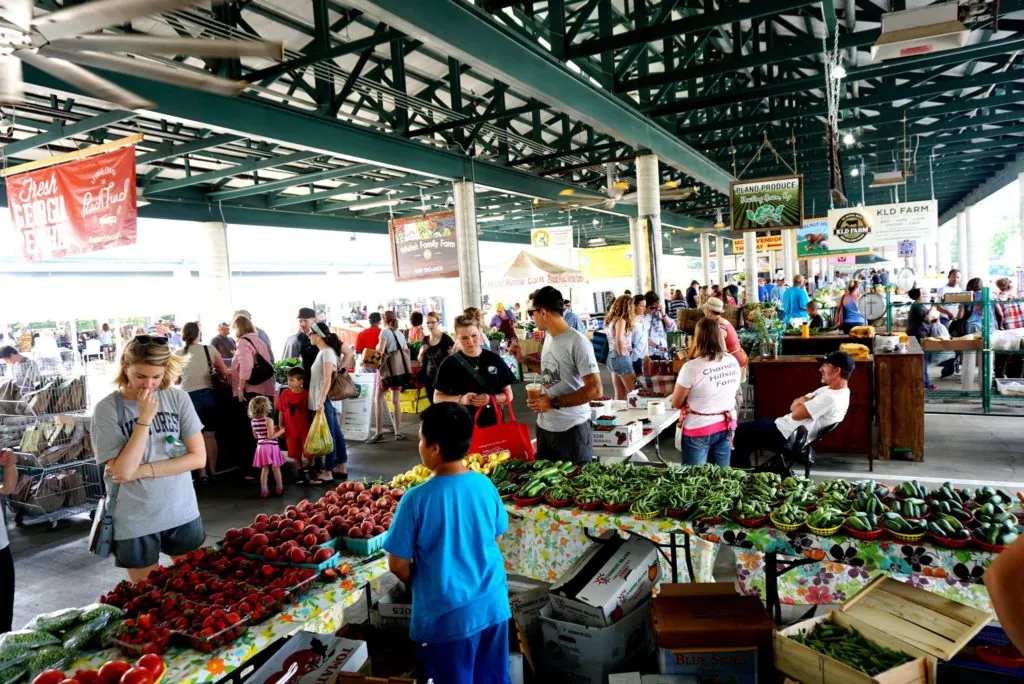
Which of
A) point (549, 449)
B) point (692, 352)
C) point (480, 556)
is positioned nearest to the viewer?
point (480, 556)

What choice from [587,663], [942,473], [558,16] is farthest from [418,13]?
[942,473]

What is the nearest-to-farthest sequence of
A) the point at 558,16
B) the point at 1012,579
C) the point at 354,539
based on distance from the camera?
the point at 1012,579, the point at 354,539, the point at 558,16

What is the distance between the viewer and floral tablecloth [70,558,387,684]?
2197 millimetres

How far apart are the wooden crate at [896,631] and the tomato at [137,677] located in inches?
95.2

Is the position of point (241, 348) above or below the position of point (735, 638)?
above

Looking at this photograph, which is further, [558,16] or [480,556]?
[558,16]

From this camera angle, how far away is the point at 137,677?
1991mm

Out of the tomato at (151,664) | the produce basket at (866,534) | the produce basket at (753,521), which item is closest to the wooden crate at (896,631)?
the produce basket at (866,534)

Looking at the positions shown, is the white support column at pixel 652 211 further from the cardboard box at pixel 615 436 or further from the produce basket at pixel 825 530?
the produce basket at pixel 825 530

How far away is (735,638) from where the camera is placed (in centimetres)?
283

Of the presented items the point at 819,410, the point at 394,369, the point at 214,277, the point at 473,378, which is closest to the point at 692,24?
the point at 819,410

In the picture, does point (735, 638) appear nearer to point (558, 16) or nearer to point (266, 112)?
point (558, 16)

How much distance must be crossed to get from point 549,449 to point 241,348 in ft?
15.9

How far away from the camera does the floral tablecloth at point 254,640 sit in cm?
220
